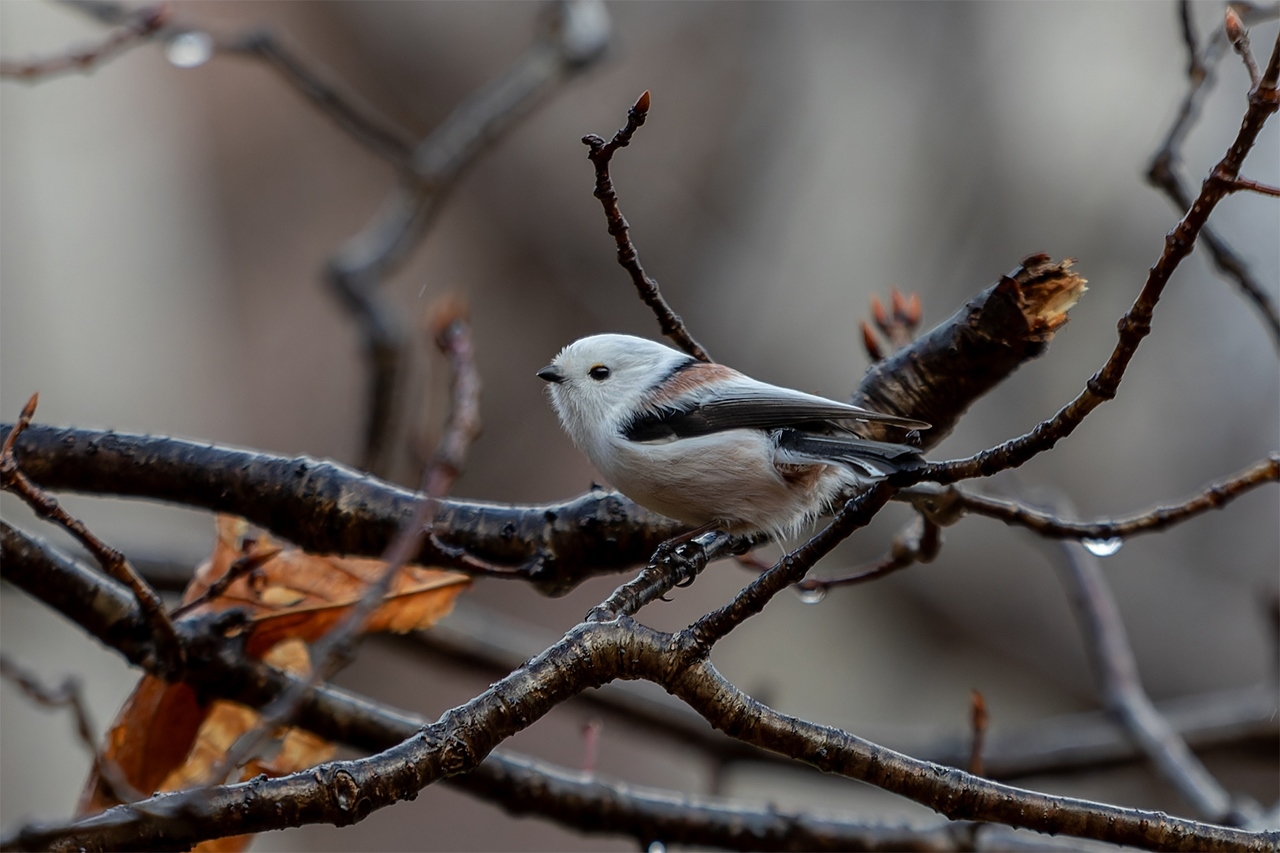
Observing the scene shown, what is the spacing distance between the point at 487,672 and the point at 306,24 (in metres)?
3.38


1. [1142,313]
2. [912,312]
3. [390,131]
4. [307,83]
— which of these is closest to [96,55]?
[307,83]

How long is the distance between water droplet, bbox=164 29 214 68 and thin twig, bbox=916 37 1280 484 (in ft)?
6.09

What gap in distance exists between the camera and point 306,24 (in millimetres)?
4281

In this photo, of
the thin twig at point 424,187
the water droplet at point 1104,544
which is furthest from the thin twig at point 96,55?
the water droplet at point 1104,544

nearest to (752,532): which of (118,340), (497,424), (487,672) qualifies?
(487,672)

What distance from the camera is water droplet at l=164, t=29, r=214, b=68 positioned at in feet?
6.71

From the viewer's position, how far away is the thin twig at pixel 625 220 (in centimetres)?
83

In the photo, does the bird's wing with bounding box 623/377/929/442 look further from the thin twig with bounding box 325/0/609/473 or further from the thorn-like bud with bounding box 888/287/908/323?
the thin twig with bounding box 325/0/609/473

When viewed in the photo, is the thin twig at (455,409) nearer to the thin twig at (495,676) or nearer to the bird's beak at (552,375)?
the bird's beak at (552,375)

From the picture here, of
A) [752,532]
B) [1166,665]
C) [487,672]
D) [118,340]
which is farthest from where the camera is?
[1166,665]

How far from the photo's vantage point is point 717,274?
473 centimetres

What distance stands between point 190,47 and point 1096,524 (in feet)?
6.54

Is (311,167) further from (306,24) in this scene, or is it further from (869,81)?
(869,81)

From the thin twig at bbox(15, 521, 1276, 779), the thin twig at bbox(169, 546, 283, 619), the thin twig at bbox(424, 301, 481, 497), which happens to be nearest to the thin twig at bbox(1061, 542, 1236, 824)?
the thin twig at bbox(15, 521, 1276, 779)
